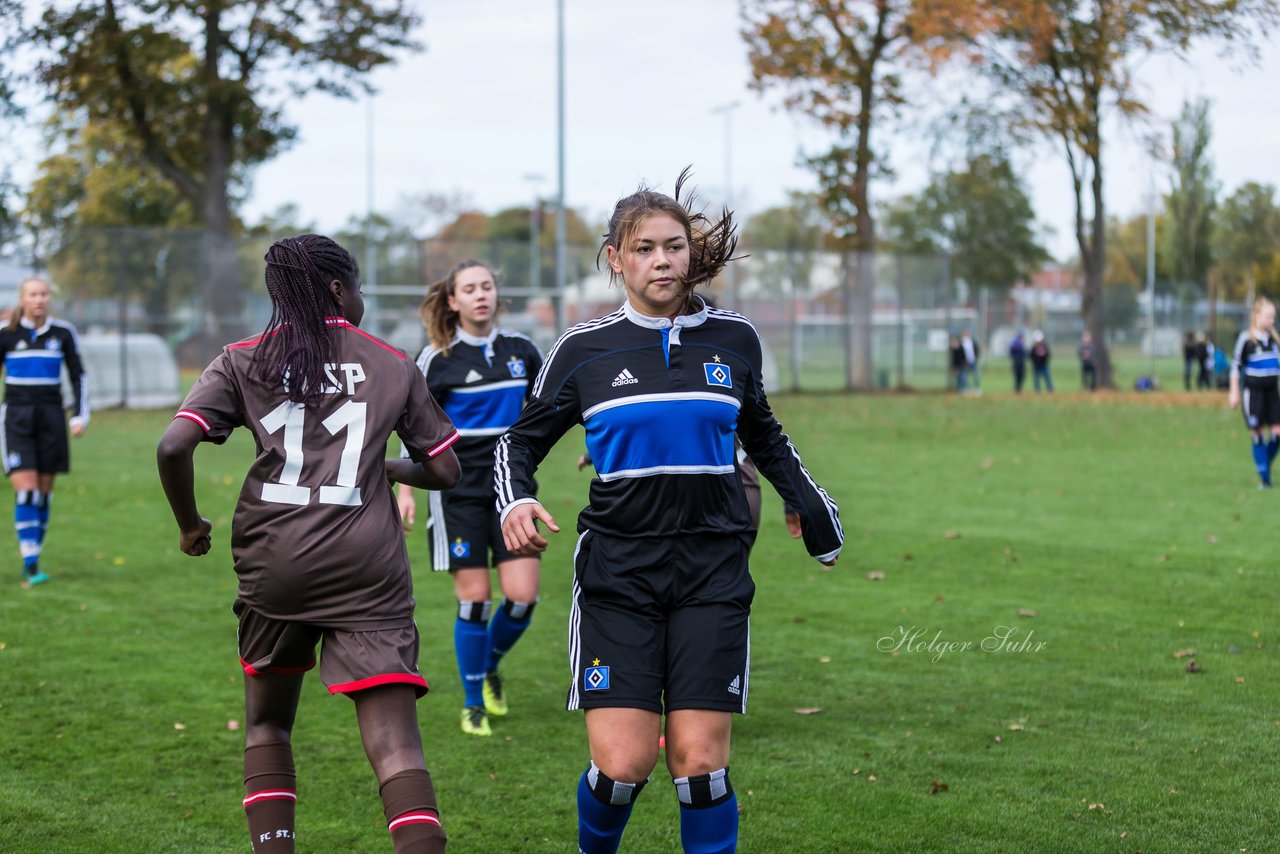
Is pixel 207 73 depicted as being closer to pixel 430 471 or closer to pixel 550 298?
pixel 550 298

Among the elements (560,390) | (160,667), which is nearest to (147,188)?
(160,667)

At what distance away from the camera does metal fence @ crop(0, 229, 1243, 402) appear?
32.2 meters

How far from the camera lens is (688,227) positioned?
13.6 feet

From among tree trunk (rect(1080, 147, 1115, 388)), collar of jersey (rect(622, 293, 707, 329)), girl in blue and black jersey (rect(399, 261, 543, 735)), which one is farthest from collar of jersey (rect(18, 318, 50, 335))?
tree trunk (rect(1080, 147, 1115, 388))

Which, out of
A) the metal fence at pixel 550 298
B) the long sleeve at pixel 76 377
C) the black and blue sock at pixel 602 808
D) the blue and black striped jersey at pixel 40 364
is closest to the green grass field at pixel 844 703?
the black and blue sock at pixel 602 808

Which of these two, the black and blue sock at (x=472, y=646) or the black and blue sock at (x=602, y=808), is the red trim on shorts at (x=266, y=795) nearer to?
the black and blue sock at (x=602, y=808)

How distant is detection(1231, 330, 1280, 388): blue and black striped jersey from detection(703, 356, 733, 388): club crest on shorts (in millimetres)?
13604

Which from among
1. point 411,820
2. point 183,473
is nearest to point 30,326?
point 183,473

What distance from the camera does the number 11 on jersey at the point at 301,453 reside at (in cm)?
376

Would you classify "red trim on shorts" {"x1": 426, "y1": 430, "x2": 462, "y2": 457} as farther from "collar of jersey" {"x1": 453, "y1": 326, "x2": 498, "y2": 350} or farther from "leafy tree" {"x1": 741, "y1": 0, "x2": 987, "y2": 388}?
"leafy tree" {"x1": 741, "y1": 0, "x2": 987, "y2": 388}

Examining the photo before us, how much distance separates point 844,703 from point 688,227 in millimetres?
3526

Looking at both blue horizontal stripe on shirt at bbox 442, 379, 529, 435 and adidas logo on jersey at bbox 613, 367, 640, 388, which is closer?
adidas logo on jersey at bbox 613, 367, 640, 388

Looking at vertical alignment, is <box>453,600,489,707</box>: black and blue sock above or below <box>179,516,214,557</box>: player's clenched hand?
below

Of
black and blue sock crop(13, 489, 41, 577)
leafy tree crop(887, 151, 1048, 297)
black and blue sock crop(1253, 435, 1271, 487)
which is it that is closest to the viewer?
black and blue sock crop(13, 489, 41, 577)
